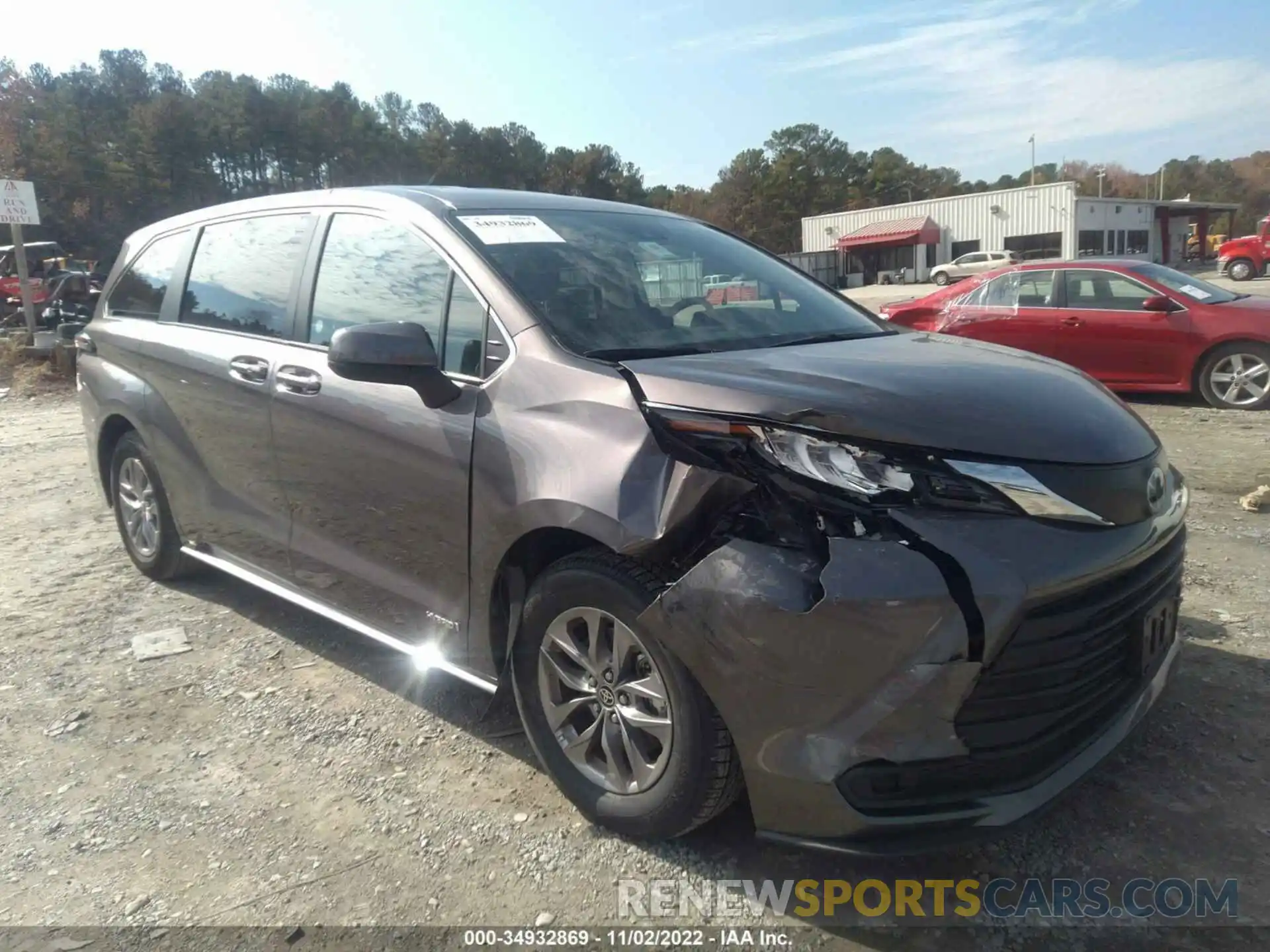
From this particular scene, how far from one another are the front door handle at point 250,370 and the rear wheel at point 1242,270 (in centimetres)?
3777

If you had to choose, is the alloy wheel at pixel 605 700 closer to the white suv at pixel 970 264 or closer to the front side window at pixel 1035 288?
the front side window at pixel 1035 288

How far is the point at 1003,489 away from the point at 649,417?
845 mm

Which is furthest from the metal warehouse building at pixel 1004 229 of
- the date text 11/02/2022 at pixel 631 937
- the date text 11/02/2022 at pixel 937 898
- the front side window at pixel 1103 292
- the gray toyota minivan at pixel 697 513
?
the date text 11/02/2022 at pixel 631 937

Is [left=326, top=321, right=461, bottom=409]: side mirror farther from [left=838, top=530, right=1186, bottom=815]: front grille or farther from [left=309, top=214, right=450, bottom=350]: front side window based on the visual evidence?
[left=838, top=530, right=1186, bottom=815]: front grille

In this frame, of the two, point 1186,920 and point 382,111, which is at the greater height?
point 382,111

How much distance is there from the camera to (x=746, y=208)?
8262 centimetres

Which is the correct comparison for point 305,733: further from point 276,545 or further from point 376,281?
point 376,281

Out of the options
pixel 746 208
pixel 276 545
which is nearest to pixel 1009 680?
pixel 276 545

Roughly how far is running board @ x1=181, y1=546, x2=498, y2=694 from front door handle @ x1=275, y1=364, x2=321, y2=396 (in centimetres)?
80

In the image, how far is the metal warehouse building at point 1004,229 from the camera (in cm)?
4716

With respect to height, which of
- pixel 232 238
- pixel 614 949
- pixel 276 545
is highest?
pixel 232 238

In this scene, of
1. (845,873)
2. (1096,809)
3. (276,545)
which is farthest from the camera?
(276,545)

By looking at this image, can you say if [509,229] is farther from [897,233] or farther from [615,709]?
[897,233]

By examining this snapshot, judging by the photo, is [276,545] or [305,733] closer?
[305,733]
